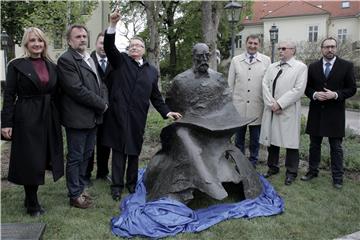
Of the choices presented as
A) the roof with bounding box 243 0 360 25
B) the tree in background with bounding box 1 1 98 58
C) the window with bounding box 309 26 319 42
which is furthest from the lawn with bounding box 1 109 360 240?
the window with bounding box 309 26 319 42

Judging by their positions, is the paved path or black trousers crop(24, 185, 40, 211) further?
the paved path

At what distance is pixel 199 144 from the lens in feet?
17.6

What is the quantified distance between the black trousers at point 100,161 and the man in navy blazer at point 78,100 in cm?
109

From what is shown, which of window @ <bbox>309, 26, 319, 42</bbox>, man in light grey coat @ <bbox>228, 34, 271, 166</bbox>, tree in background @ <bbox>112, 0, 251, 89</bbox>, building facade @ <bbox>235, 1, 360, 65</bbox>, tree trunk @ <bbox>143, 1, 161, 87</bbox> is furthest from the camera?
window @ <bbox>309, 26, 319, 42</bbox>

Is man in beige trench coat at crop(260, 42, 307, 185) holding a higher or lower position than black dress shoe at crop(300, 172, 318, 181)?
higher

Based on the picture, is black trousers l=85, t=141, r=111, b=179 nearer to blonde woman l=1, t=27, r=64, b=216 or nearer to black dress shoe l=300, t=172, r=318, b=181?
blonde woman l=1, t=27, r=64, b=216

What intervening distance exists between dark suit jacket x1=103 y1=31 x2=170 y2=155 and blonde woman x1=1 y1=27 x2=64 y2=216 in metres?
0.93

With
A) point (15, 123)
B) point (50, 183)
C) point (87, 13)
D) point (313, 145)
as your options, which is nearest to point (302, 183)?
point (313, 145)

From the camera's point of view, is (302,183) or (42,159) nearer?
(42,159)

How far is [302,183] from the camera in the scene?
21.6 ft

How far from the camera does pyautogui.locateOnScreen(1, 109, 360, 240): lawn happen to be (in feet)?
15.4

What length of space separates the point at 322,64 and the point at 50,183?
436 centimetres

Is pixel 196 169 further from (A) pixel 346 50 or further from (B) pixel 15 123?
(A) pixel 346 50

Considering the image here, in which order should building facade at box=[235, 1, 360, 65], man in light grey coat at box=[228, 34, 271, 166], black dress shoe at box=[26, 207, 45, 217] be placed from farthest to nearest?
1. building facade at box=[235, 1, 360, 65]
2. man in light grey coat at box=[228, 34, 271, 166]
3. black dress shoe at box=[26, 207, 45, 217]
